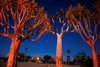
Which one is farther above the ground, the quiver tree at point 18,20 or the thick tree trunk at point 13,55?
the quiver tree at point 18,20

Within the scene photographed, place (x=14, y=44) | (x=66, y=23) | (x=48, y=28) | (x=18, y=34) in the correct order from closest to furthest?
1. (x=14, y=44)
2. (x=18, y=34)
3. (x=48, y=28)
4. (x=66, y=23)

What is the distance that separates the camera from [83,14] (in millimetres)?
8453

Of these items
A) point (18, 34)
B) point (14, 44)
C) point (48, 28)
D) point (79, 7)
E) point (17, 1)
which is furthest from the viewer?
point (48, 28)

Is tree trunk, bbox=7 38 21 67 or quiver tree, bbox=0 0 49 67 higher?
quiver tree, bbox=0 0 49 67

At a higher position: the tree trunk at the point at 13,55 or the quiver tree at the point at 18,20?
the quiver tree at the point at 18,20

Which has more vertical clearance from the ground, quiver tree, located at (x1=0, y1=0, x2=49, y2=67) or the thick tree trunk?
quiver tree, located at (x1=0, y1=0, x2=49, y2=67)

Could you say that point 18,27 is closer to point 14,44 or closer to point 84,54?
point 14,44

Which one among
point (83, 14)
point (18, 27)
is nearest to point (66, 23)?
point (83, 14)

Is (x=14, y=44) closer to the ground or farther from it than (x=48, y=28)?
closer to the ground

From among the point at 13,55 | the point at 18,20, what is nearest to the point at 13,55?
the point at 13,55

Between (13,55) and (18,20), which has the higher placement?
(18,20)

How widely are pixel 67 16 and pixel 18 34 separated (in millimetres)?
6467

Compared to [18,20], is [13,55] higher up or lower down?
lower down

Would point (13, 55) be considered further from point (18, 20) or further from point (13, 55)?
point (18, 20)
